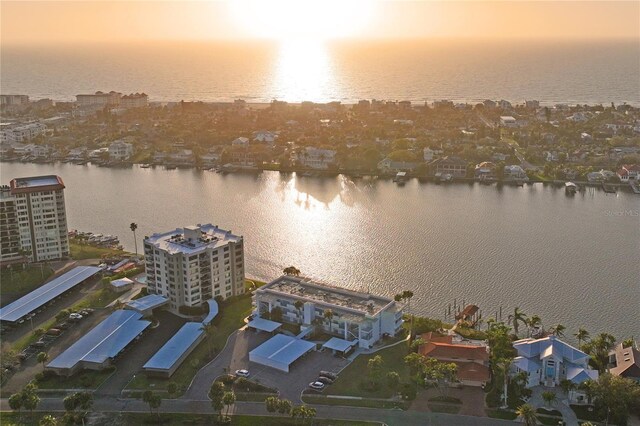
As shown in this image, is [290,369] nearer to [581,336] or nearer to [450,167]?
[581,336]

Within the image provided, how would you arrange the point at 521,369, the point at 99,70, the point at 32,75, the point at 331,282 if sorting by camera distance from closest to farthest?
the point at 521,369
the point at 331,282
the point at 32,75
the point at 99,70

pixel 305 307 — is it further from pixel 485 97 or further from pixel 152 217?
pixel 485 97

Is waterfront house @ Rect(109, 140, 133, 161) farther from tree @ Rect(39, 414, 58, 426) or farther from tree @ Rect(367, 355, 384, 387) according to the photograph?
tree @ Rect(367, 355, 384, 387)

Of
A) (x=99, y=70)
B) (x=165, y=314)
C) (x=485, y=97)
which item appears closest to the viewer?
(x=165, y=314)

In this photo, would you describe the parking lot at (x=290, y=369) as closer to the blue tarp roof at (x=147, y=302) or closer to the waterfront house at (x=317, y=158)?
the blue tarp roof at (x=147, y=302)

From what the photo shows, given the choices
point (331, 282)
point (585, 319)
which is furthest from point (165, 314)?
point (585, 319)

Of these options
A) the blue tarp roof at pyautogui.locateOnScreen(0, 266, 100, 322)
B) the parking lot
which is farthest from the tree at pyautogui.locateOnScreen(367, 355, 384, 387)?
the blue tarp roof at pyautogui.locateOnScreen(0, 266, 100, 322)

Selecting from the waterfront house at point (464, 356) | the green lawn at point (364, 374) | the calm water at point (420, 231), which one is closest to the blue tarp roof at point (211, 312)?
the calm water at point (420, 231)
